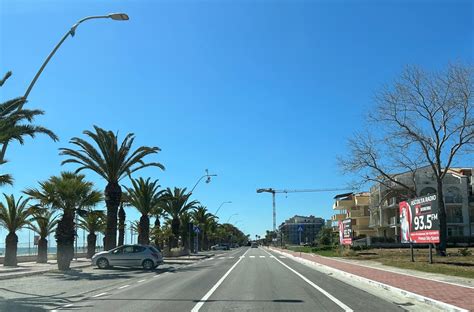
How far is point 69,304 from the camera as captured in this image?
1341 cm

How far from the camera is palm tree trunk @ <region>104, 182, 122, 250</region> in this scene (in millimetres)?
36156

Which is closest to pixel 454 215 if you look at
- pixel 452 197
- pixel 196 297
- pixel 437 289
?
pixel 452 197

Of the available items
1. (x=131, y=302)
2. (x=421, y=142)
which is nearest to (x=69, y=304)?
(x=131, y=302)

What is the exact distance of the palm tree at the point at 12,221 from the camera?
115ft

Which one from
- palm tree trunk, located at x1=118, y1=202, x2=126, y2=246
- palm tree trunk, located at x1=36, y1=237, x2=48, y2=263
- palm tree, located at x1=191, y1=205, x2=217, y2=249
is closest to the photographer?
palm tree trunk, located at x1=36, y1=237, x2=48, y2=263

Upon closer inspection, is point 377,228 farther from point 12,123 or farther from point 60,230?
point 12,123

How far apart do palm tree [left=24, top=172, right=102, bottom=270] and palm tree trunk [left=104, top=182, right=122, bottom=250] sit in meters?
4.92

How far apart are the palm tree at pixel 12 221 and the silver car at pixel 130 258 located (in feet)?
26.1

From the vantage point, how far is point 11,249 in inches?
1384

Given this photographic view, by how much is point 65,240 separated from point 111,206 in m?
7.27

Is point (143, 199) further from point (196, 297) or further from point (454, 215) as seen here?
point (454, 215)

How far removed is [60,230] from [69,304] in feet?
57.5

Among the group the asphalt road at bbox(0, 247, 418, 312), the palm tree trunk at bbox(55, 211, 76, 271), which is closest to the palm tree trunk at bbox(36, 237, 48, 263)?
the palm tree trunk at bbox(55, 211, 76, 271)

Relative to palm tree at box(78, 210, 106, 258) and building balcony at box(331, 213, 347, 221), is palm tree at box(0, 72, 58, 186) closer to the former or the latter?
palm tree at box(78, 210, 106, 258)
